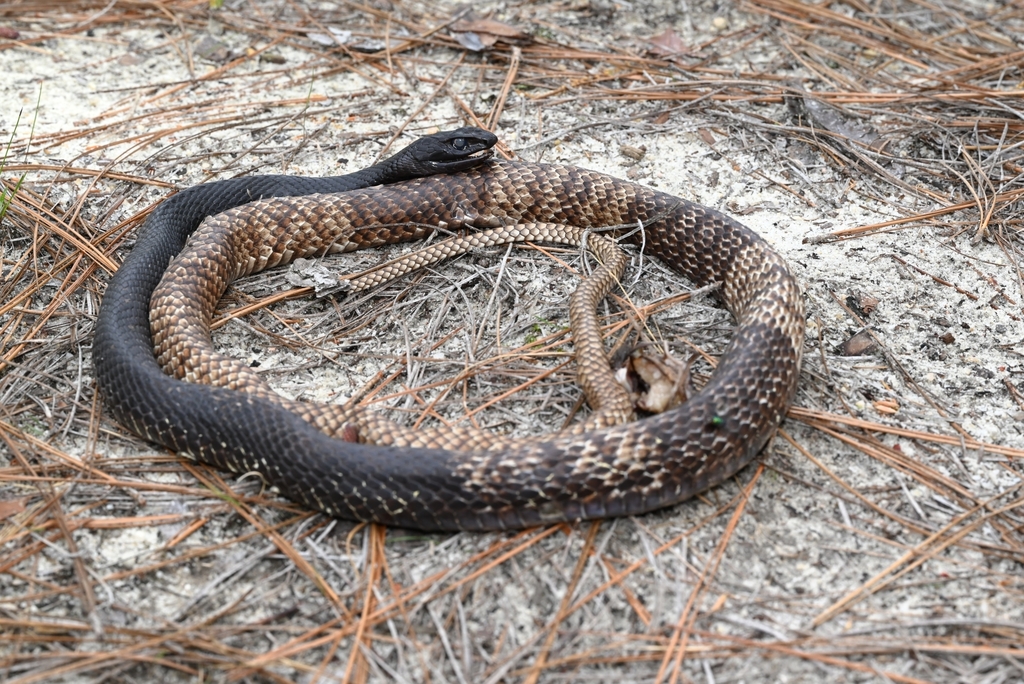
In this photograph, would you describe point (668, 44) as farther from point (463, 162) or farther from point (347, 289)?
point (347, 289)

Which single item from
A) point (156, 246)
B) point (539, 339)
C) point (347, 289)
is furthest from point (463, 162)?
point (156, 246)

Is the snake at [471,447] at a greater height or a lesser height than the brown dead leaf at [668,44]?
lesser

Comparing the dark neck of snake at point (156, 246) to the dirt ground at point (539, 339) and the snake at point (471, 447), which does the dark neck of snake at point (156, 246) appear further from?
the dirt ground at point (539, 339)

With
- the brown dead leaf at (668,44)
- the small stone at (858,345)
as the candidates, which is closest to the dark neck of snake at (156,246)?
the brown dead leaf at (668,44)

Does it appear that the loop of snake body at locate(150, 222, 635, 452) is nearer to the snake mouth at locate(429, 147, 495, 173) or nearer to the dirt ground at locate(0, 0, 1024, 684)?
the dirt ground at locate(0, 0, 1024, 684)

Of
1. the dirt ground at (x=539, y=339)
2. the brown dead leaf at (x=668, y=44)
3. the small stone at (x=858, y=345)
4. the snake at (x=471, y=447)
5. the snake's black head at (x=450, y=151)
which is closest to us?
the dirt ground at (x=539, y=339)

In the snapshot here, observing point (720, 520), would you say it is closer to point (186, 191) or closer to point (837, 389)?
point (837, 389)

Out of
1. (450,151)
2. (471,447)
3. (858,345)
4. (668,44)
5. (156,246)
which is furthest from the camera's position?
(668,44)
